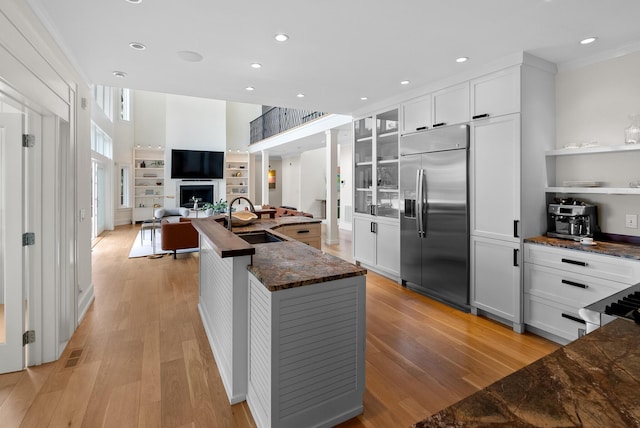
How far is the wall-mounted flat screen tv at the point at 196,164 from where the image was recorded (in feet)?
37.3

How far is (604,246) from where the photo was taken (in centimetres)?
277

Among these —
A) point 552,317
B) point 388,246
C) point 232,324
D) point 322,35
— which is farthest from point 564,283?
point 322,35

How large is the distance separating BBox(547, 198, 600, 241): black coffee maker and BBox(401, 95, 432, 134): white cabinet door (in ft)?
5.38

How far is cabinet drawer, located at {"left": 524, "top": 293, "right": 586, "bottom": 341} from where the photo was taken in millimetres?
2764

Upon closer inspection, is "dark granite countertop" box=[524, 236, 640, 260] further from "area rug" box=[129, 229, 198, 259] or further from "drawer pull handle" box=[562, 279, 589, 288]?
"area rug" box=[129, 229, 198, 259]

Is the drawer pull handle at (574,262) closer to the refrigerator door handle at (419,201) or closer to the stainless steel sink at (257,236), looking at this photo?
the refrigerator door handle at (419,201)

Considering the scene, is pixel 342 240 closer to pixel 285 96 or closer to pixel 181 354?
pixel 285 96

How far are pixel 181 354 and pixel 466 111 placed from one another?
3.65 meters

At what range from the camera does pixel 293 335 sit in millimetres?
1740

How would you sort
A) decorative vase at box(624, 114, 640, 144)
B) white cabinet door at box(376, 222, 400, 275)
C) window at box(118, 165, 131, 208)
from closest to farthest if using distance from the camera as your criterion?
1. decorative vase at box(624, 114, 640, 144)
2. white cabinet door at box(376, 222, 400, 275)
3. window at box(118, 165, 131, 208)

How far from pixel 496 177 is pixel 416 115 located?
137 centimetres

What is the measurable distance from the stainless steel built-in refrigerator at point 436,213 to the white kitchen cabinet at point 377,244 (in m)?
0.20

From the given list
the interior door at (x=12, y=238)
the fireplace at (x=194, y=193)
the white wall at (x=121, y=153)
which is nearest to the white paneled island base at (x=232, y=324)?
the interior door at (x=12, y=238)

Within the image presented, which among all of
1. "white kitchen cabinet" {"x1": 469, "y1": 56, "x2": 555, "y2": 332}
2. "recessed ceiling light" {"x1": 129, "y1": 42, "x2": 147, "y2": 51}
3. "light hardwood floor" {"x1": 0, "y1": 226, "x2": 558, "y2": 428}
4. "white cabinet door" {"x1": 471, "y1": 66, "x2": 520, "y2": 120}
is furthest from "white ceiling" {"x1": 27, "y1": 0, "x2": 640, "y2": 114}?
"light hardwood floor" {"x1": 0, "y1": 226, "x2": 558, "y2": 428}
